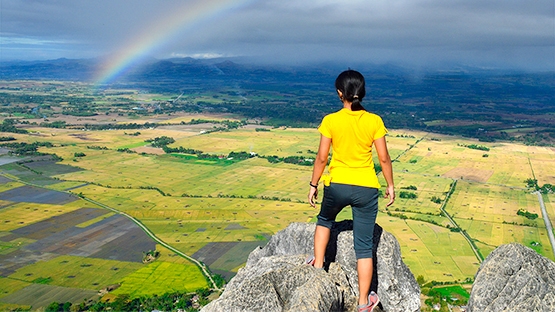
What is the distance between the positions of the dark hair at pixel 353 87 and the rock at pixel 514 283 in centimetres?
418

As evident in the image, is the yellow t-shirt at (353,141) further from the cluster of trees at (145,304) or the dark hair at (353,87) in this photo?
the cluster of trees at (145,304)

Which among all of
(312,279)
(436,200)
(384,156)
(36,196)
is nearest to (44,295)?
(36,196)

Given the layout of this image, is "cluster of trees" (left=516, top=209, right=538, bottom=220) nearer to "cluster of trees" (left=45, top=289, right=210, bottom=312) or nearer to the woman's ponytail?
"cluster of trees" (left=45, top=289, right=210, bottom=312)

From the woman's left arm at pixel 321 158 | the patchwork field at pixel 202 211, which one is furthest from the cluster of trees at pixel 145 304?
the woman's left arm at pixel 321 158

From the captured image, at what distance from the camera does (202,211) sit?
65438mm

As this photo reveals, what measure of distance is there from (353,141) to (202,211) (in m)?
58.6

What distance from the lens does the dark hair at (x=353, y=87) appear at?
336 inches

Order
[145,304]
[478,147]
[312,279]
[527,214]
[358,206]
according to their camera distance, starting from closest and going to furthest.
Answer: [312,279] → [358,206] → [145,304] → [527,214] → [478,147]

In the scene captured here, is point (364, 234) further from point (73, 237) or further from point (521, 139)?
point (521, 139)

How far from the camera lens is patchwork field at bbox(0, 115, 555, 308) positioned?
47344mm

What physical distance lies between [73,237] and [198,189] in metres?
24.6

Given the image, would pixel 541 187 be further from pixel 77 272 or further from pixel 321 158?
pixel 321 158

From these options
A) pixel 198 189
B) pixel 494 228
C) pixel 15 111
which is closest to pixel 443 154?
pixel 494 228

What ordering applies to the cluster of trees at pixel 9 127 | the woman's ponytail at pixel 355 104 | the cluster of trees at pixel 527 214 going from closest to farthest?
the woman's ponytail at pixel 355 104 < the cluster of trees at pixel 527 214 < the cluster of trees at pixel 9 127
